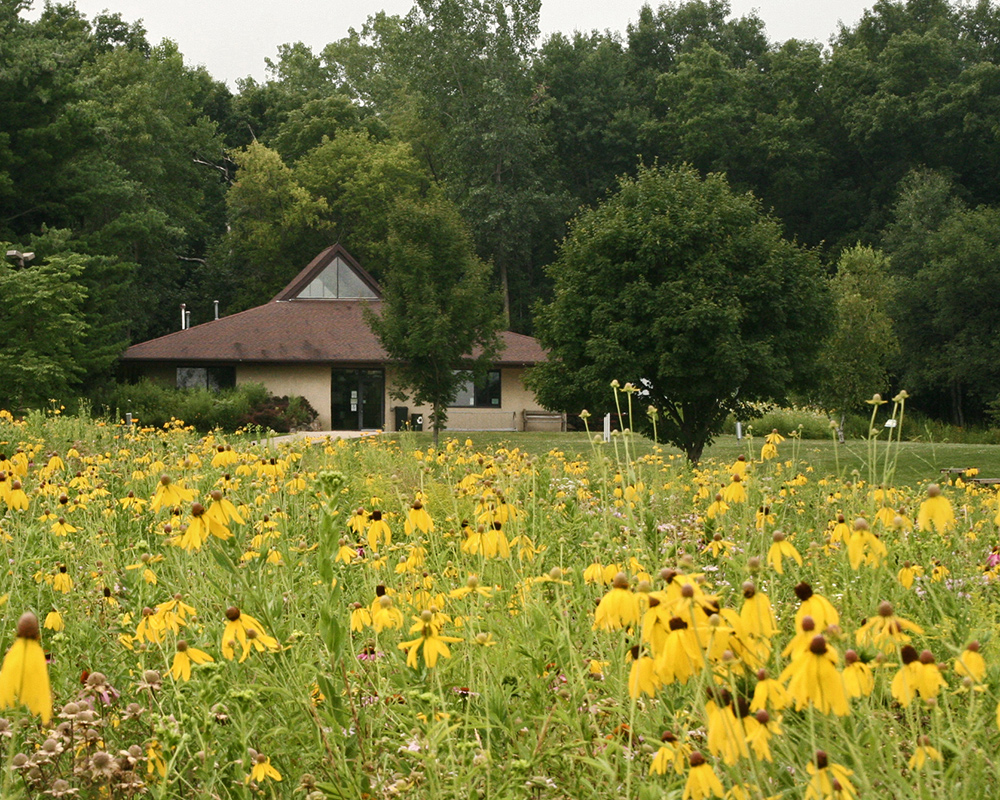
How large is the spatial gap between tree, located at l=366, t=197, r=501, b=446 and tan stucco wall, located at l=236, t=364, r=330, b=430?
744 cm

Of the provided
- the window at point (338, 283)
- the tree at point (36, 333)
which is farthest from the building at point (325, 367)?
the tree at point (36, 333)

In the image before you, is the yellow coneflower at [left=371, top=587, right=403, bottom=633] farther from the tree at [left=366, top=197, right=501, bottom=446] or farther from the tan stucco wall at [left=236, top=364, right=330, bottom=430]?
the tan stucco wall at [left=236, top=364, right=330, bottom=430]

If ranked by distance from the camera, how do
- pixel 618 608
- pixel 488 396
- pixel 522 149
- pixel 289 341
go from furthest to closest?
pixel 522 149 → pixel 488 396 → pixel 289 341 → pixel 618 608

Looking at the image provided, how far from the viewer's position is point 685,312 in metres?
14.7

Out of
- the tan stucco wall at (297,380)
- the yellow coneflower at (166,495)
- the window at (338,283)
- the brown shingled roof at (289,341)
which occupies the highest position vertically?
the window at (338,283)

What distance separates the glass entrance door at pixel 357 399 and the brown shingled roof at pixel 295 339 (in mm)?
933

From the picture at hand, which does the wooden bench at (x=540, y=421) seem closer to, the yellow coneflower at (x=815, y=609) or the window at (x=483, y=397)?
the window at (x=483, y=397)

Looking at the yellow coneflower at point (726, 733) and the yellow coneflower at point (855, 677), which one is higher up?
the yellow coneflower at point (855, 677)

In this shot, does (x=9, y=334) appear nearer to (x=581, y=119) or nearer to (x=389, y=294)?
(x=389, y=294)

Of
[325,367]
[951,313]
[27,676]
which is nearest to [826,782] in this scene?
[27,676]

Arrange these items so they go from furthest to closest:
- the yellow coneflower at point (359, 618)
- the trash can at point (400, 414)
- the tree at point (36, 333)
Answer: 1. the trash can at point (400, 414)
2. the tree at point (36, 333)
3. the yellow coneflower at point (359, 618)

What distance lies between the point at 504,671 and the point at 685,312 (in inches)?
482

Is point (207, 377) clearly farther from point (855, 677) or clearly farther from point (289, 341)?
point (855, 677)

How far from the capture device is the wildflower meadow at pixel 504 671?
1.64 meters
